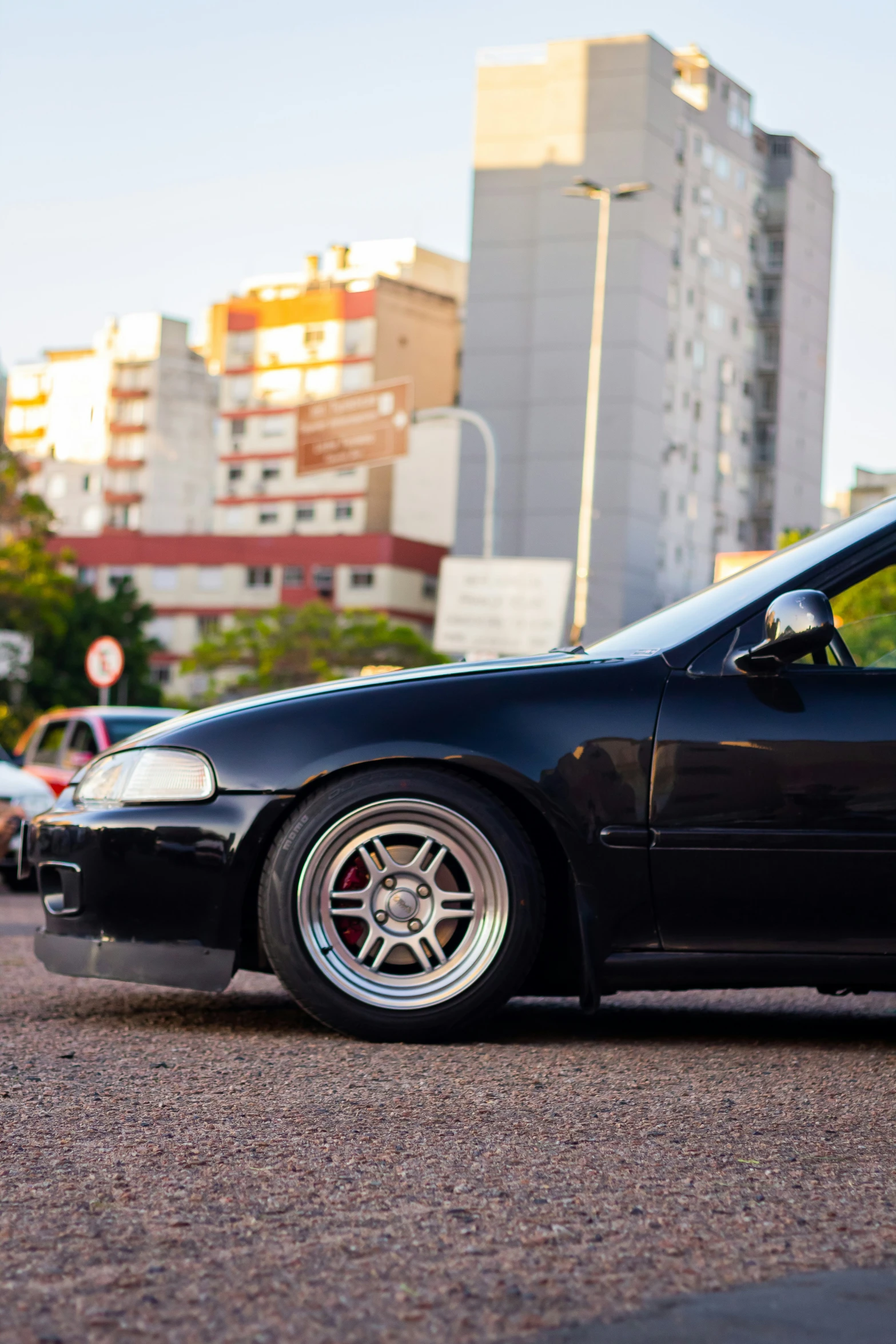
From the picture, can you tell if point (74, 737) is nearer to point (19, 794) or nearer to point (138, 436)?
point (19, 794)

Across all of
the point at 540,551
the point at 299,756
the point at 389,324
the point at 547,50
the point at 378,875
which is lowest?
the point at 378,875

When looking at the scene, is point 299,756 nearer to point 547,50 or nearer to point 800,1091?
point 800,1091

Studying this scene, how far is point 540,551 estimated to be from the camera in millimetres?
89688

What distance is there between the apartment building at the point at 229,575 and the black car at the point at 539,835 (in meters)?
89.7

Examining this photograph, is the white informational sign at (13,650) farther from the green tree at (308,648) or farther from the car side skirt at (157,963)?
the car side skirt at (157,963)

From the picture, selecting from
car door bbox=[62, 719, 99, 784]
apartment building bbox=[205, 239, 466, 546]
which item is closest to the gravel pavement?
car door bbox=[62, 719, 99, 784]

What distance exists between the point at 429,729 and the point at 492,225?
89.6 meters

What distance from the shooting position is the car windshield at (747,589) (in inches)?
193

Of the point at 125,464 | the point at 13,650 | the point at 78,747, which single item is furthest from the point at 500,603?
the point at 125,464

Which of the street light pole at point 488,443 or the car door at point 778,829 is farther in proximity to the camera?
the street light pole at point 488,443

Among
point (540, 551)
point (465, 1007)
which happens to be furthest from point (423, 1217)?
point (540, 551)

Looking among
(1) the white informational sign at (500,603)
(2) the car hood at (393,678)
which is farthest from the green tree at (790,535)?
(2) the car hood at (393,678)

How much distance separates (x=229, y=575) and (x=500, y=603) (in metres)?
64.7

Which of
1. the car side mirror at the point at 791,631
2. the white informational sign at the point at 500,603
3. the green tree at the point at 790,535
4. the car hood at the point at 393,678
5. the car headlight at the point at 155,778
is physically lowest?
the car headlight at the point at 155,778
